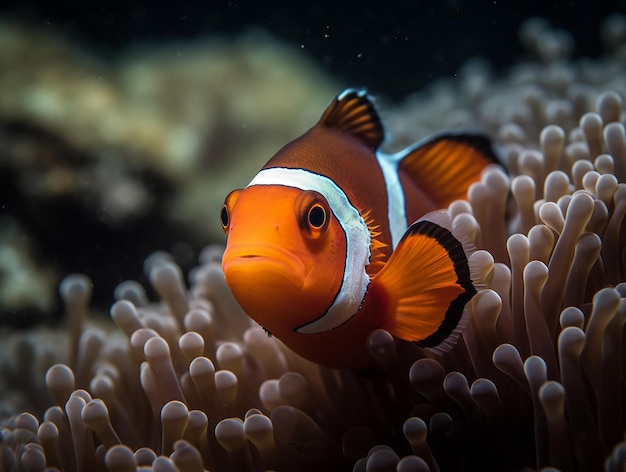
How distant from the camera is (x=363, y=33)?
2.63 metres

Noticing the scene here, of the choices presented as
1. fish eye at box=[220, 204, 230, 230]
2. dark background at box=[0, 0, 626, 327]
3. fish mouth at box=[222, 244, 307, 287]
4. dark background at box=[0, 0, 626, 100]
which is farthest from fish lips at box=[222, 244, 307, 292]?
dark background at box=[0, 0, 626, 100]

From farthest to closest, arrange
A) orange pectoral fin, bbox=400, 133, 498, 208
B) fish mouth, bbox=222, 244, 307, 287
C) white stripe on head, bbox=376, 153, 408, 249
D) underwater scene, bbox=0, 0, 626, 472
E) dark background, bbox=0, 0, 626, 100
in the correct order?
dark background, bbox=0, 0, 626, 100 < orange pectoral fin, bbox=400, 133, 498, 208 < white stripe on head, bbox=376, 153, 408, 249 < underwater scene, bbox=0, 0, 626, 472 < fish mouth, bbox=222, 244, 307, 287

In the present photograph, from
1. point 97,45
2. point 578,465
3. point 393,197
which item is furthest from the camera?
point 97,45

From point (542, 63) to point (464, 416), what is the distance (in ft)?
6.73

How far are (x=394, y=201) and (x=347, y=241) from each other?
12.1 inches

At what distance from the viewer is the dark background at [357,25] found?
8.61 ft

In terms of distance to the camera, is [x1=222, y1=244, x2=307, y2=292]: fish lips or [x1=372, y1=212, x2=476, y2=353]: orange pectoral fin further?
[x1=372, y1=212, x2=476, y2=353]: orange pectoral fin

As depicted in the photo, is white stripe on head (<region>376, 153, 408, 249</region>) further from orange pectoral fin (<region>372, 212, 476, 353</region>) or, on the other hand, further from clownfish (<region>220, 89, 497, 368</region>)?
orange pectoral fin (<region>372, 212, 476, 353</region>)

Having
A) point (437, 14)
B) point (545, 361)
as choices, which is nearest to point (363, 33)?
point (437, 14)

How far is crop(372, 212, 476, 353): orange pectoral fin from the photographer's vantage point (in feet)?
3.35

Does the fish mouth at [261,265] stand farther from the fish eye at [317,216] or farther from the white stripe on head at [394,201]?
the white stripe on head at [394,201]

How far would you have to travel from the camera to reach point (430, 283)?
104cm

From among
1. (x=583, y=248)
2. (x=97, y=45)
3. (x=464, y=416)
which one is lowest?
(x=464, y=416)

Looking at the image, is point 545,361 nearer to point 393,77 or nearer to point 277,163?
point 277,163
